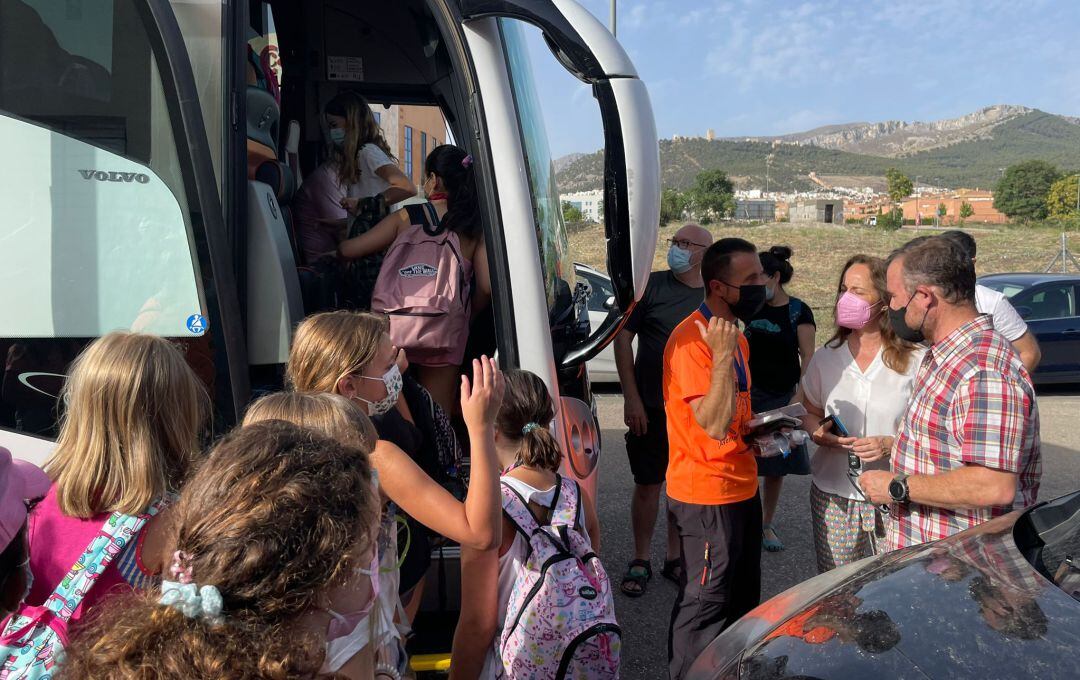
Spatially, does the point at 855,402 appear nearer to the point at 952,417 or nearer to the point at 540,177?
the point at 952,417

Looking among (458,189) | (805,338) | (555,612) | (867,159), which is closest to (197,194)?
(458,189)

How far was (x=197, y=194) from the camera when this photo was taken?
243 cm

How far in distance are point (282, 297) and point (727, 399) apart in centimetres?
156

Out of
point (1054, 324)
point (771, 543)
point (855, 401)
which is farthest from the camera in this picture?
point (1054, 324)

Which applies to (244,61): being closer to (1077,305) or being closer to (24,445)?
(24,445)

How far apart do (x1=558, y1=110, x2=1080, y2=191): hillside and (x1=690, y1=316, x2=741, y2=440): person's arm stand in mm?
80882

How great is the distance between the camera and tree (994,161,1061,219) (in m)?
64.2

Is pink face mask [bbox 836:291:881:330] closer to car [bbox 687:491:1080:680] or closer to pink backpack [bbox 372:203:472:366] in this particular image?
car [bbox 687:491:1080:680]

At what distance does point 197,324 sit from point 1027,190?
250 feet

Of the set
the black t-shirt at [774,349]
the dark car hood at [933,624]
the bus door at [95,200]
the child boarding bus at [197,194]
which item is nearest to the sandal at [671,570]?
the black t-shirt at [774,349]

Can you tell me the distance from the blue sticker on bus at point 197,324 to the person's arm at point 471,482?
2.39ft

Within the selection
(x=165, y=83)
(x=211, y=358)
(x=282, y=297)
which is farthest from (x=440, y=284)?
(x=165, y=83)

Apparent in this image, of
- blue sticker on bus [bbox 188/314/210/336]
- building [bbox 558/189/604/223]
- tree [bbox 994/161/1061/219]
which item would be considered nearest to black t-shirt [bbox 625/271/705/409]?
building [bbox 558/189/604/223]

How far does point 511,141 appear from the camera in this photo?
9.22ft
